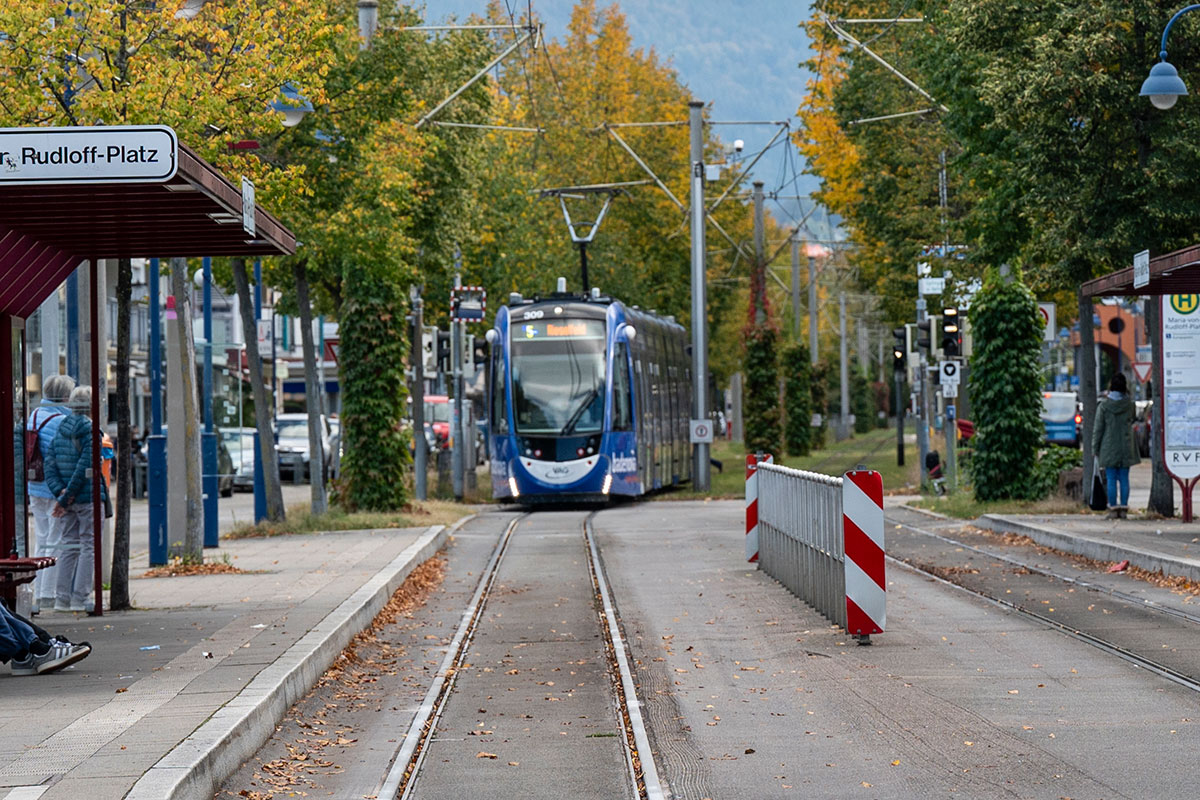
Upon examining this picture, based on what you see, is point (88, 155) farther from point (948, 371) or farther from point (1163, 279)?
point (948, 371)

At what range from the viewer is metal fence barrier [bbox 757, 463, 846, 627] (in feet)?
43.2

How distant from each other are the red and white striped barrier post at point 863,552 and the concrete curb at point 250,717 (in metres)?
3.51

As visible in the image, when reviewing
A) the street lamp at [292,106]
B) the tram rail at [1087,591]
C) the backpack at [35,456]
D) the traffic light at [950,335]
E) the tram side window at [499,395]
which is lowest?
the tram rail at [1087,591]

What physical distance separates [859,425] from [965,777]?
3855 inches

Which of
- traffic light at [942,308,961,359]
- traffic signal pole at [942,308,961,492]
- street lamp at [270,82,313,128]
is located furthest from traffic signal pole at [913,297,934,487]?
street lamp at [270,82,313,128]

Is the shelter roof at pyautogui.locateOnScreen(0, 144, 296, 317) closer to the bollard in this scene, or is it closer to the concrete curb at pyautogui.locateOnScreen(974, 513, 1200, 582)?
the bollard

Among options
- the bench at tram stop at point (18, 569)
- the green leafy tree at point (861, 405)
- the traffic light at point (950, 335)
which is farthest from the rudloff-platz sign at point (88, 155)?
the green leafy tree at point (861, 405)

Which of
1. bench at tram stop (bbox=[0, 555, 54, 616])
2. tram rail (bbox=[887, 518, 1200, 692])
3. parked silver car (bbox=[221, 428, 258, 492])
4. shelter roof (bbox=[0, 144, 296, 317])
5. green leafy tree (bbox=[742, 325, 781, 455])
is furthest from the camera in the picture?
green leafy tree (bbox=[742, 325, 781, 455])

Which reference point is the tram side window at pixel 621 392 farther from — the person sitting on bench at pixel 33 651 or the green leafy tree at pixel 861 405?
the green leafy tree at pixel 861 405

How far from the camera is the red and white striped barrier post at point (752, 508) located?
18.6m

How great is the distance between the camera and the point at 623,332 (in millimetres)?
32469

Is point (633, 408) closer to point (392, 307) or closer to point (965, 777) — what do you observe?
point (392, 307)

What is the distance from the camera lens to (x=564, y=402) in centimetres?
3200

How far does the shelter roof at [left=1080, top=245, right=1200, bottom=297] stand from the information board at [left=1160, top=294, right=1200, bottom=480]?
665mm
